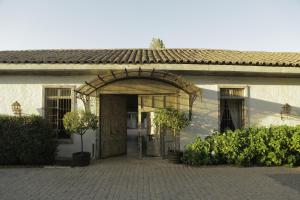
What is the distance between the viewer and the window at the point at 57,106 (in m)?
12.0

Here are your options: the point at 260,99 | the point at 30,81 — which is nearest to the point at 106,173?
the point at 30,81

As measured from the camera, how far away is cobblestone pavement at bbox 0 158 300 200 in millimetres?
6934

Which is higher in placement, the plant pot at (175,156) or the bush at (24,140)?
the bush at (24,140)

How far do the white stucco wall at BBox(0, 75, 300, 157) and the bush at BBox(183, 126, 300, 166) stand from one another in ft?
4.49

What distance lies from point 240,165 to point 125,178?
13.3 feet

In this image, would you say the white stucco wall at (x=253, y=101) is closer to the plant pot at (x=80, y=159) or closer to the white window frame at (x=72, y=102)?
the plant pot at (x=80, y=159)

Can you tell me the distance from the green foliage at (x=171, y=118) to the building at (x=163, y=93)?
90 cm

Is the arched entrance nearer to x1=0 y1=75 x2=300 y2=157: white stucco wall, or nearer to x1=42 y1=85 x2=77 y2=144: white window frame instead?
x1=42 y1=85 x2=77 y2=144: white window frame

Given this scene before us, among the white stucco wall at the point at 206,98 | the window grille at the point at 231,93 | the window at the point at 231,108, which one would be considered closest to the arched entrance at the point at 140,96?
the white stucco wall at the point at 206,98

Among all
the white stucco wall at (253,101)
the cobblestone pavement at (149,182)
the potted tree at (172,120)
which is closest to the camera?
the cobblestone pavement at (149,182)

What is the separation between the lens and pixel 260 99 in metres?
12.2

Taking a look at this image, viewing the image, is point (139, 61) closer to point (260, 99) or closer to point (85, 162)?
point (85, 162)

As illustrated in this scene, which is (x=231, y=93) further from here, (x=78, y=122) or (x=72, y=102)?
(x=72, y=102)

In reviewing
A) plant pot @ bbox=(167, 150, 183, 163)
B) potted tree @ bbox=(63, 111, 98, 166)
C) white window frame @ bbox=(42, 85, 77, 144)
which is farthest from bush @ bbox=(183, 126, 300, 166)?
white window frame @ bbox=(42, 85, 77, 144)
